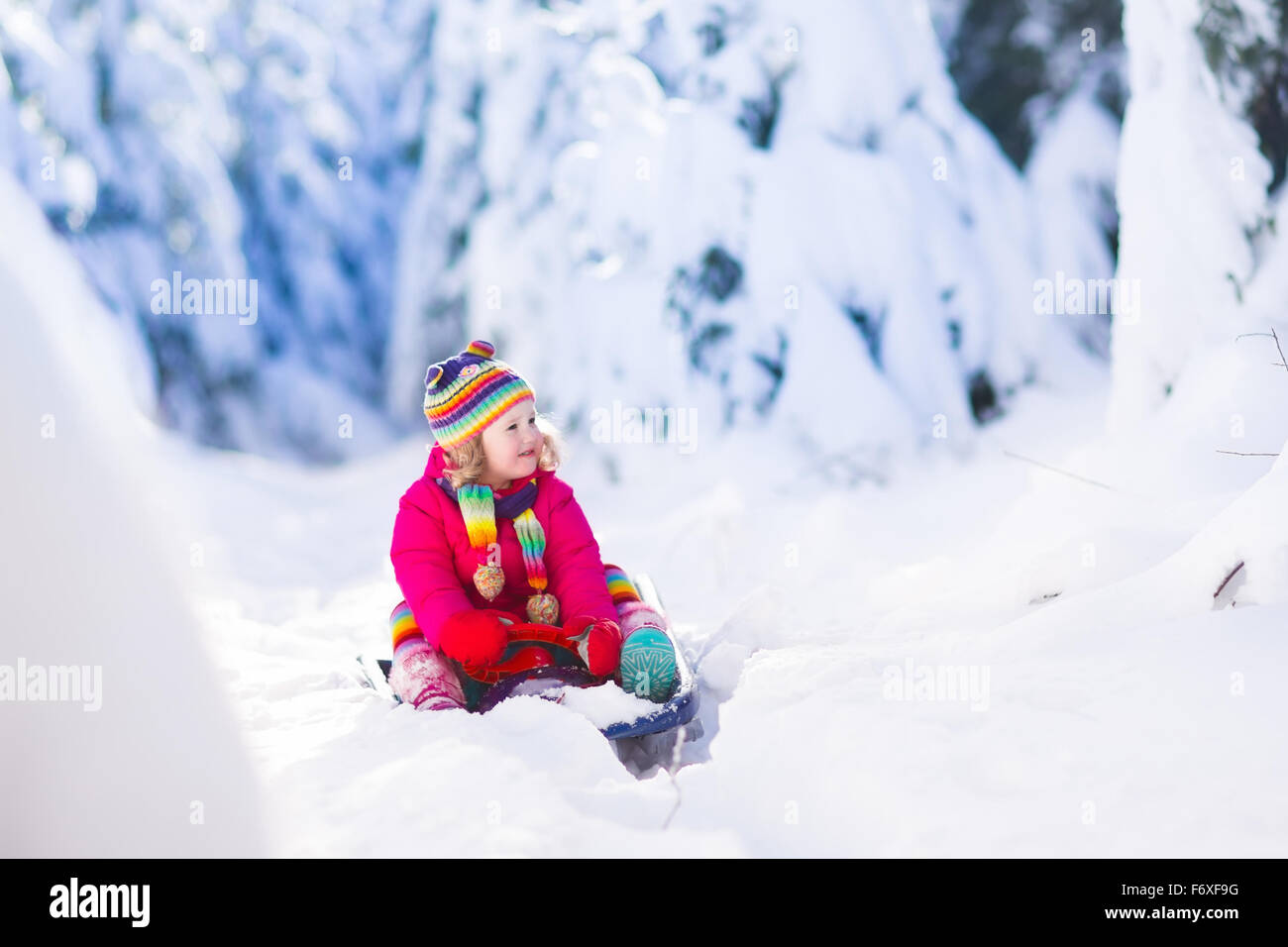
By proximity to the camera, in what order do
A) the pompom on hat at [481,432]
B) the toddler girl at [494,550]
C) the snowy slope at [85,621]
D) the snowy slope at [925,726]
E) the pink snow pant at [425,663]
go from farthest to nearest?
the pompom on hat at [481,432]
the toddler girl at [494,550]
the pink snow pant at [425,663]
the snowy slope at [925,726]
the snowy slope at [85,621]

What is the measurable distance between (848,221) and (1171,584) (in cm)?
466

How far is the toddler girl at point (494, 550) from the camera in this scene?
246 cm

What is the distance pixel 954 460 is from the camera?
586 cm

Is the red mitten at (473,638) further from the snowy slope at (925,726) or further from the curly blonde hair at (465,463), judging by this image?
the curly blonde hair at (465,463)

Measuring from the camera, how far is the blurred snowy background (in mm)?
1481

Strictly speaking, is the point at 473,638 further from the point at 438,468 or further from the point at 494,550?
the point at 438,468

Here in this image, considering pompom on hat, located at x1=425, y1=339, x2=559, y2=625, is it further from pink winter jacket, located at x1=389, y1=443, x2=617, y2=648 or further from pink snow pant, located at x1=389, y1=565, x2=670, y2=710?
pink snow pant, located at x1=389, y1=565, x2=670, y2=710

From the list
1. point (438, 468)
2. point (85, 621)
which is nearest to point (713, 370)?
point (438, 468)

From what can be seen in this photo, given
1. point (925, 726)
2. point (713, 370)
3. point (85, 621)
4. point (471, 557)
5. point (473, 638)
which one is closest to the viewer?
point (85, 621)

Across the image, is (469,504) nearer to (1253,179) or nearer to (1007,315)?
(1253,179)

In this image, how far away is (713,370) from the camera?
20.9 feet

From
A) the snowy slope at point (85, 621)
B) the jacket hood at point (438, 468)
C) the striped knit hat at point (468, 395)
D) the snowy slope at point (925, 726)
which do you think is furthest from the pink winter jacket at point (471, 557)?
the snowy slope at point (85, 621)

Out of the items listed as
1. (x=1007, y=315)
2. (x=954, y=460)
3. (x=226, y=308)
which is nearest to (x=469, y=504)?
(x=954, y=460)

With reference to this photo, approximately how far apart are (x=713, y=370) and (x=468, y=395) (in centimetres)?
385
